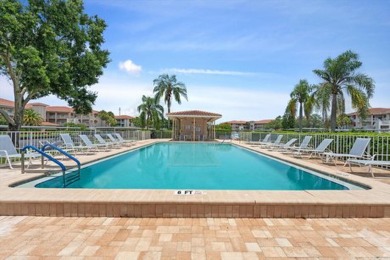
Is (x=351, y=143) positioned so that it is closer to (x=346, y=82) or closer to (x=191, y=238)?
(x=191, y=238)

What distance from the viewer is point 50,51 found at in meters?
14.9

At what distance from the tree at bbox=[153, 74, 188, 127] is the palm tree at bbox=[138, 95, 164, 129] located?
266cm

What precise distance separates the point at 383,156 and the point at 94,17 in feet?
59.1

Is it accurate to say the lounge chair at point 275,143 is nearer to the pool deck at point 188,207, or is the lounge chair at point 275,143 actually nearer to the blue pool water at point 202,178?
the blue pool water at point 202,178

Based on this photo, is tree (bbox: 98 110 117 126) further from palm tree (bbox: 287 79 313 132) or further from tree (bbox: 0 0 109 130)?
tree (bbox: 0 0 109 130)

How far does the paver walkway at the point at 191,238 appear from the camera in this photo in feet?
9.41

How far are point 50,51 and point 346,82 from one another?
1762cm

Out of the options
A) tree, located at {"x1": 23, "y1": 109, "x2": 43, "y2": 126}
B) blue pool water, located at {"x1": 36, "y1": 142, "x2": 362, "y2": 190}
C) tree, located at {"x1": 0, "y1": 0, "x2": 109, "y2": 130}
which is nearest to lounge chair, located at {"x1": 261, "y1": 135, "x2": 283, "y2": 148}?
blue pool water, located at {"x1": 36, "y1": 142, "x2": 362, "y2": 190}

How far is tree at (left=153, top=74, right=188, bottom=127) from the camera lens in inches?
1302

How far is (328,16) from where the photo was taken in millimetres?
11906

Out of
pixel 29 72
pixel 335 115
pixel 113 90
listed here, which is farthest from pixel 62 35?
pixel 335 115

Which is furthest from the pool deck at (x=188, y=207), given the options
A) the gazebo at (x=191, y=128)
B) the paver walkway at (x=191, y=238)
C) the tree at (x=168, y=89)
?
the tree at (x=168, y=89)

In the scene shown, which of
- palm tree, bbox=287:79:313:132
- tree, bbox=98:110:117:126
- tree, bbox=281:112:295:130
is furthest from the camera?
tree, bbox=98:110:117:126

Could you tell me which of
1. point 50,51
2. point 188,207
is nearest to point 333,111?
point 50,51
